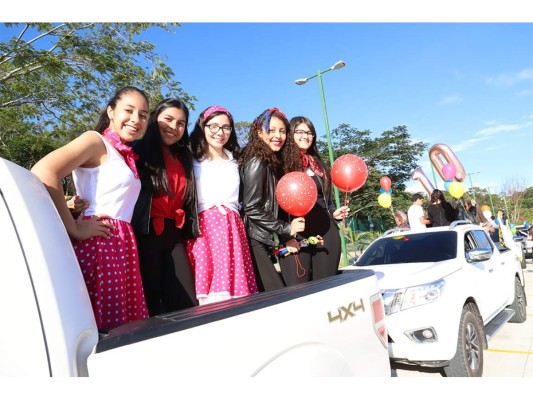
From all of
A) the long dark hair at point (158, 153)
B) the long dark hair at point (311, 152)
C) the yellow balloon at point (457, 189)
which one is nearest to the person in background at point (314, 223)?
the long dark hair at point (311, 152)

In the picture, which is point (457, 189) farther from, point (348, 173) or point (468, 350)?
point (348, 173)

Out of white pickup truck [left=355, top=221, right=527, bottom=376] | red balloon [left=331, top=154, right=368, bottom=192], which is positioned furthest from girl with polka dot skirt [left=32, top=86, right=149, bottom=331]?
white pickup truck [left=355, top=221, right=527, bottom=376]

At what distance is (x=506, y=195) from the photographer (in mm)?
49750

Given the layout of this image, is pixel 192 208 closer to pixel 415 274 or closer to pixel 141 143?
pixel 141 143

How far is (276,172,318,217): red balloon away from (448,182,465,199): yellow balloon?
9213mm

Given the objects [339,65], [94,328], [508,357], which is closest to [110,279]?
[94,328]

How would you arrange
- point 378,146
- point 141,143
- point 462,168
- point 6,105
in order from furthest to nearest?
point 378,146, point 462,168, point 6,105, point 141,143

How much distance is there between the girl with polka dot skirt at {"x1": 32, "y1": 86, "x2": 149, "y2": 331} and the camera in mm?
1578

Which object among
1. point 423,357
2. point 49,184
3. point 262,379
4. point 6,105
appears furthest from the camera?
point 6,105

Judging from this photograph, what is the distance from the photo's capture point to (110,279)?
5.49ft

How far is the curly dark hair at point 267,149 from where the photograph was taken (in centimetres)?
Result: 273

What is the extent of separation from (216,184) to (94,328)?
1470mm

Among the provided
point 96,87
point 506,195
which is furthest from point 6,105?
point 506,195

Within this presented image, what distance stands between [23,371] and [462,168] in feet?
46.0
